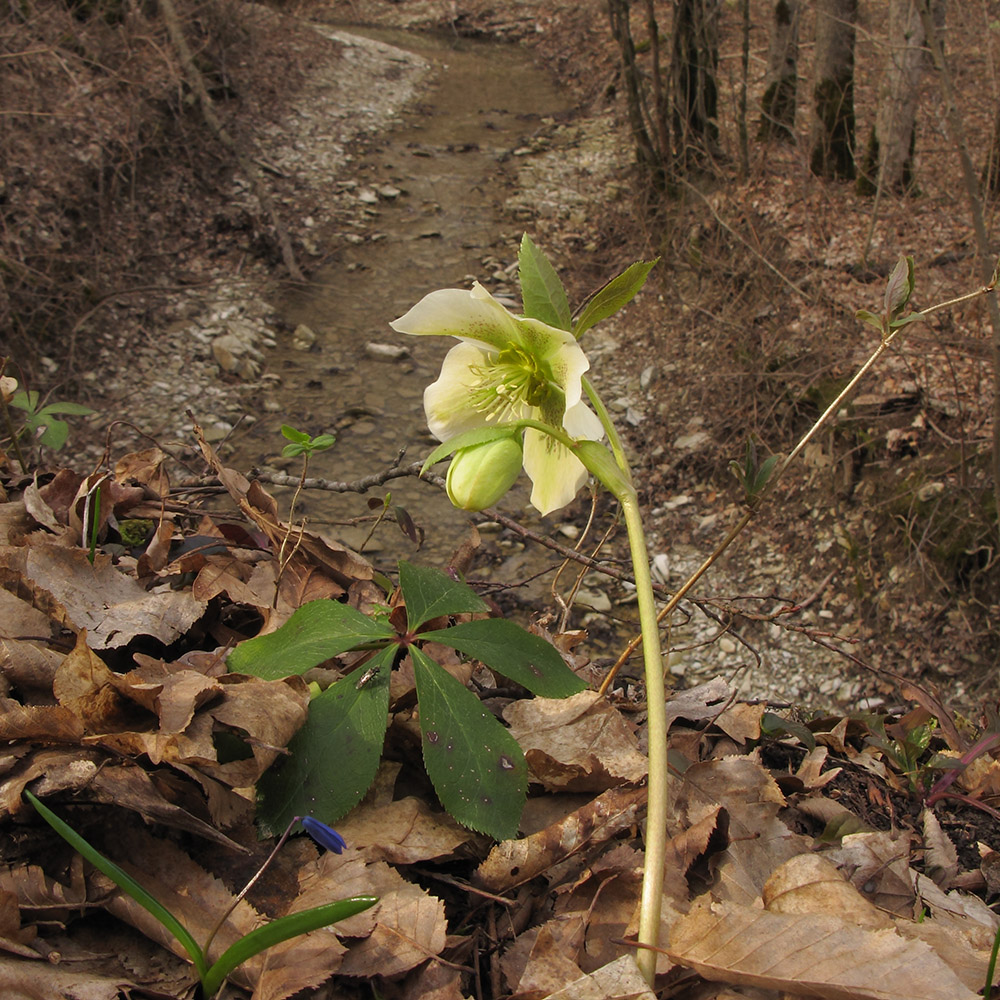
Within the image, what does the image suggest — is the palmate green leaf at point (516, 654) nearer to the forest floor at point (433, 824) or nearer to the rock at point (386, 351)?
the forest floor at point (433, 824)

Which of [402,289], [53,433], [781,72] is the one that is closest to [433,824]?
[53,433]

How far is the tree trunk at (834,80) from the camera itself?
4305 millimetres

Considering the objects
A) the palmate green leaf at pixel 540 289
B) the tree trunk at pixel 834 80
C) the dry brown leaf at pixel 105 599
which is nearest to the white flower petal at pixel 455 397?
the palmate green leaf at pixel 540 289

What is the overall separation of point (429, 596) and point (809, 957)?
47 cm

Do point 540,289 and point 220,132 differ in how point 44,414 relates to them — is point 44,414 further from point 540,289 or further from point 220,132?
point 220,132

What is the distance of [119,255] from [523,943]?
4.64 meters

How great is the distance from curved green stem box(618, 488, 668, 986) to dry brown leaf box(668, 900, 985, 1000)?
0.04 metres

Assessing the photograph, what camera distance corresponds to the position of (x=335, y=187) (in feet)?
20.0

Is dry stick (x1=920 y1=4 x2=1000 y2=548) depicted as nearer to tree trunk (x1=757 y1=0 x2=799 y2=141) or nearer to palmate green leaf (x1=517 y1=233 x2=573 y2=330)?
palmate green leaf (x1=517 y1=233 x2=573 y2=330)

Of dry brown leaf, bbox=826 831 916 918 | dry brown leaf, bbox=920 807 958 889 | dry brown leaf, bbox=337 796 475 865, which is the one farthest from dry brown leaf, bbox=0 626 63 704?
dry brown leaf, bbox=920 807 958 889

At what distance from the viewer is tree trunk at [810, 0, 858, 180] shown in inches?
169

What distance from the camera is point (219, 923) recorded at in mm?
642

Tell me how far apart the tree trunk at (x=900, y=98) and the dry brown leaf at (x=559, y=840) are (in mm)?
3595

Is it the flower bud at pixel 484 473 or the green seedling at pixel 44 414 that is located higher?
the flower bud at pixel 484 473
